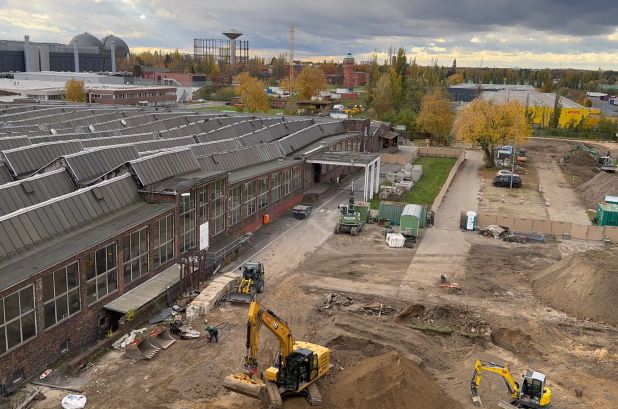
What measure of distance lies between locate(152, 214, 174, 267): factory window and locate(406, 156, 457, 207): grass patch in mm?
28684

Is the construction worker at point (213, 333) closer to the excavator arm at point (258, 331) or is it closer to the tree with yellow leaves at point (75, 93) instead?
the excavator arm at point (258, 331)

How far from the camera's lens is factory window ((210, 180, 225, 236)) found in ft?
130

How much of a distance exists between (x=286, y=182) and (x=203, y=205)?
1655cm

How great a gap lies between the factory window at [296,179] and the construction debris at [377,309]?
24726mm

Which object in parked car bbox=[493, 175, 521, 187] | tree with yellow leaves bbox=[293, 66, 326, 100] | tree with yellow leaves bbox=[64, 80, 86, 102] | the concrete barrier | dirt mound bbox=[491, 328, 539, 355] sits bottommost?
dirt mound bbox=[491, 328, 539, 355]

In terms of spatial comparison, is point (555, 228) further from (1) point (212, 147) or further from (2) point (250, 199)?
(1) point (212, 147)

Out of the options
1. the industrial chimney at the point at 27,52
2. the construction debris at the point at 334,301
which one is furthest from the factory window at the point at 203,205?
the industrial chimney at the point at 27,52

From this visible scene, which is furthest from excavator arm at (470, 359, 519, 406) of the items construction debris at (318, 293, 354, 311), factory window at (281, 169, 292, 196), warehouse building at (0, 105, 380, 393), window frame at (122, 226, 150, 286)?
factory window at (281, 169, 292, 196)

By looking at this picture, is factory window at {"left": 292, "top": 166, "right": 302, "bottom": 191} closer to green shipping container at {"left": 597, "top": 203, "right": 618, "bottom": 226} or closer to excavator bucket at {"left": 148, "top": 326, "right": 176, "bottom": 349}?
green shipping container at {"left": 597, "top": 203, "right": 618, "bottom": 226}

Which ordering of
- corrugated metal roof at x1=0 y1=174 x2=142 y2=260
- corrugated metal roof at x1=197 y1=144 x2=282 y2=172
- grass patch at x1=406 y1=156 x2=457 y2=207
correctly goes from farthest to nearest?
grass patch at x1=406 y1=156 x2=457 y2=207 < corrugated metal roof at x1=197 y1=144 x2=282 y2=172 < corrugated metal roof at x1=0 y1=174 x2=142 y2=260

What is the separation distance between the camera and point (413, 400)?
22.1m

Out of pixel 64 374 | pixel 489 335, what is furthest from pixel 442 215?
pixel 64 374

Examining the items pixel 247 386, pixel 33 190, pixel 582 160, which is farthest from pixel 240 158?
pixel 582 160

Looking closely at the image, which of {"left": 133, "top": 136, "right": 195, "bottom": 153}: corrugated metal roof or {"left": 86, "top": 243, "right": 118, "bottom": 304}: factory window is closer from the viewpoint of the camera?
{"left": 86, "top": 243, "right": 118, "bottom": 304}: factory window
